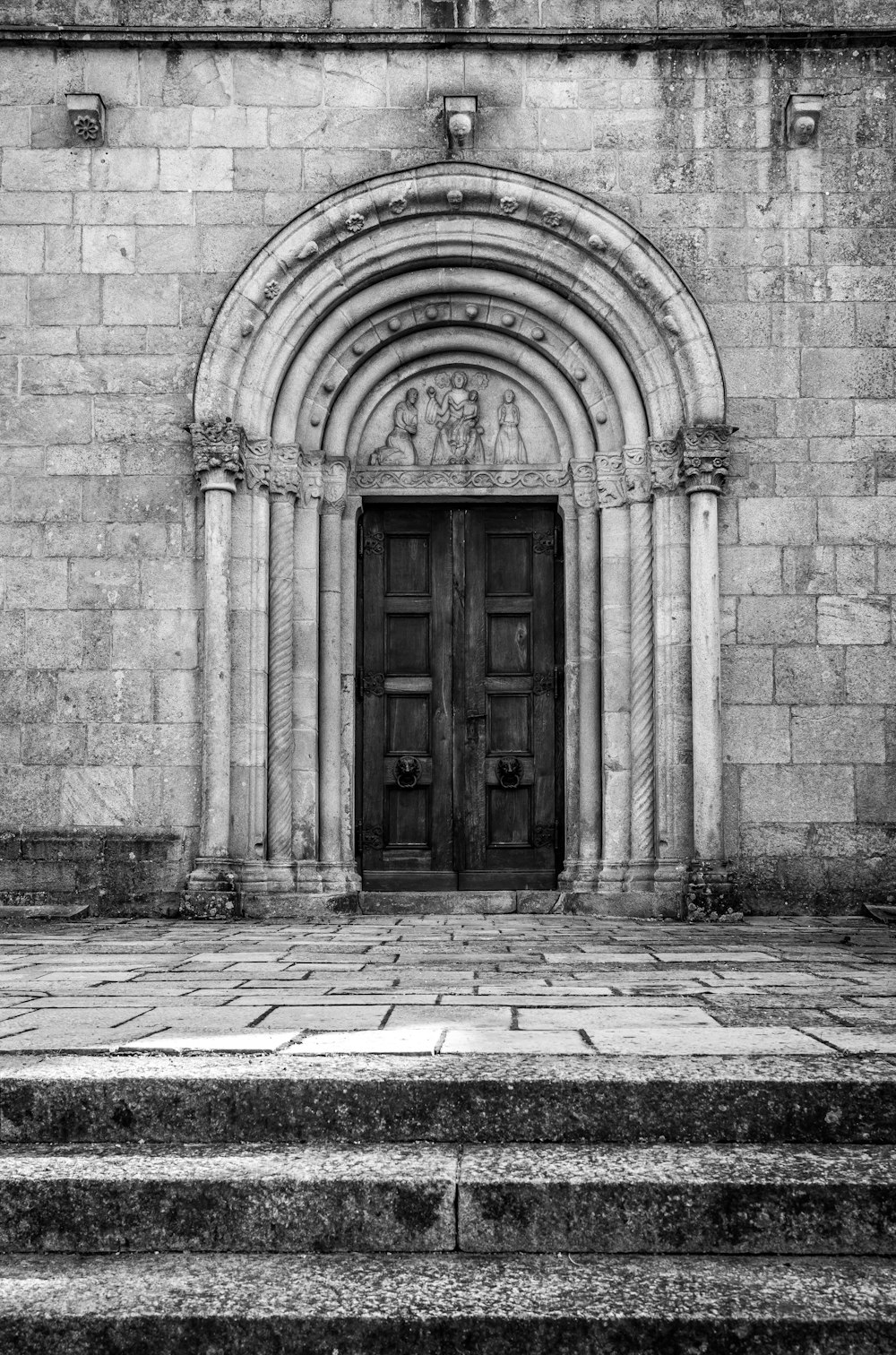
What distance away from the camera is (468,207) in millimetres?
8516

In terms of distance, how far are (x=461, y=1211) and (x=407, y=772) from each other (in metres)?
5.99

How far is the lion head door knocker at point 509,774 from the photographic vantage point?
8.85m

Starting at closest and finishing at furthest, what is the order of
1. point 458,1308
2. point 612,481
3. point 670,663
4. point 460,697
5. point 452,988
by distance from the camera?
1. point 458,1308
2. point 452,988
3. point 670,663
4. point 612,481
5. point 460,697

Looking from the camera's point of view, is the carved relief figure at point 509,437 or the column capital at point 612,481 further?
the carved relief figure at point 509,437

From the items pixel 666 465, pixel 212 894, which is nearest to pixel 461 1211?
pixel 212 894

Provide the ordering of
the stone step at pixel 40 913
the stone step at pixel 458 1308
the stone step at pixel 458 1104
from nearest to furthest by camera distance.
Answer: the stone step at pixel 458 1308 < the stone step at pixel 458 1104 < the stone step at pixel 40 913

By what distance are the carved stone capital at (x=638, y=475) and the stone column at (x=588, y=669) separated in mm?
261

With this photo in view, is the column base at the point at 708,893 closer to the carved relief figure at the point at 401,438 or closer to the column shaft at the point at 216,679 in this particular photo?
the column shaft at the point at 216,679

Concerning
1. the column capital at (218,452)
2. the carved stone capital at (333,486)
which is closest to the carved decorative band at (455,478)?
the carved stone capital at (333,486)

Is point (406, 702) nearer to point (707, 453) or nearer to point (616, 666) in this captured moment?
point (616, 666)

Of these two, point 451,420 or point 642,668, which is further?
point 451,420

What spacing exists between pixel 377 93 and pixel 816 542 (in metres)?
4.05

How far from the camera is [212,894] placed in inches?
312

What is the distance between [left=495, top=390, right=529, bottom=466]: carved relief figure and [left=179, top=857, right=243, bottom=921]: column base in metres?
3.25
